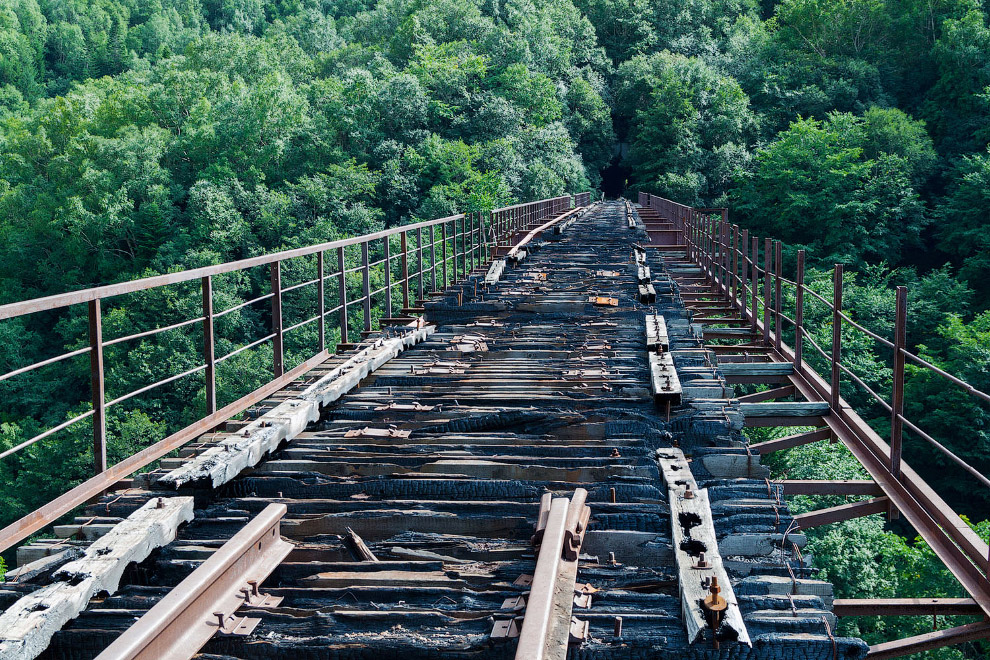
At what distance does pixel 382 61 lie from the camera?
4916cm

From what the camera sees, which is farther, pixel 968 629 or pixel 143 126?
pixel 143 126

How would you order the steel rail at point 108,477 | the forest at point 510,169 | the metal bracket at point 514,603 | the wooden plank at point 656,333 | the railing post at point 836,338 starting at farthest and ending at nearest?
1. the forest at point 510,169
2. the wooden plank at point 656,333
3. the railing post at point 836,338
4. the steel rail at point 108,477
5. the metal bracket at point 514,603

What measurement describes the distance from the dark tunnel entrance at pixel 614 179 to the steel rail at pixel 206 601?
223 feet

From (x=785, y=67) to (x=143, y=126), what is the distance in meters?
41.2

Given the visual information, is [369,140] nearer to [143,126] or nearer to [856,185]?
[143,126]

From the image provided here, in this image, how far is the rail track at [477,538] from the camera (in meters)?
2.54

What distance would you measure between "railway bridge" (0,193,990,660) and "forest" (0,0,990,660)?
15308 millimetres

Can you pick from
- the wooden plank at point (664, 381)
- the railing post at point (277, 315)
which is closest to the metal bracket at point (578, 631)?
the wooden plank at point (664, 381)

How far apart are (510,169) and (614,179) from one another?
95.1ft

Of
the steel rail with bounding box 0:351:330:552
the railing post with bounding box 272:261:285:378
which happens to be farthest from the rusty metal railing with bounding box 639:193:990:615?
the railing post with bounding box 272:261:285:378

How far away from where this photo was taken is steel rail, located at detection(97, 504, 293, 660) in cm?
236

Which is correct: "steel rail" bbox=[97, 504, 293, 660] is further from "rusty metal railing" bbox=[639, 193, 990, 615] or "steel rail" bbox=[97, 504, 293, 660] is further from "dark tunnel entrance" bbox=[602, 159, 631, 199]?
"dark tunnel entrance" bbox=[602, 159, 631, 199]

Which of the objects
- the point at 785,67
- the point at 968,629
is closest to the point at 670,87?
the point at 785,67

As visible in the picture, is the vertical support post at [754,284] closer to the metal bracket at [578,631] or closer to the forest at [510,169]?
the metal bracket at [578,631]
